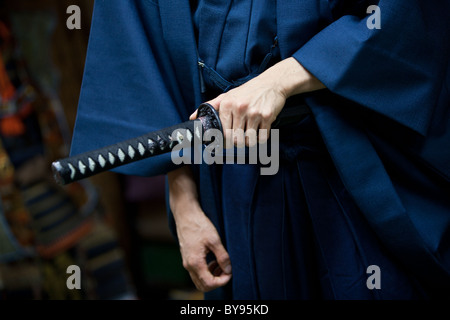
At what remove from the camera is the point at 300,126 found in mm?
812

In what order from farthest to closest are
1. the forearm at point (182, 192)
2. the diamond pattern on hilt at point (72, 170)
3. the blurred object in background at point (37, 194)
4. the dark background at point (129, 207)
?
the dark background at point (129, 207) → the blurred object in background at point (37, 194) → the forearm at point (182, 192) → the diamond pattern on hilt at point (72, 170)

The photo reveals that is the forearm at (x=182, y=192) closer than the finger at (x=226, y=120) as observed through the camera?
No

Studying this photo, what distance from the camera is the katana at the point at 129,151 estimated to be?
0.64m

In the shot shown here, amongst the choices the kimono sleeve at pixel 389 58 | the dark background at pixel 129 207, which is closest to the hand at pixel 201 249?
the kimono sleeve at pixel 389 58

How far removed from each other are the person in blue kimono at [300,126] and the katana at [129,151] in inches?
1.4

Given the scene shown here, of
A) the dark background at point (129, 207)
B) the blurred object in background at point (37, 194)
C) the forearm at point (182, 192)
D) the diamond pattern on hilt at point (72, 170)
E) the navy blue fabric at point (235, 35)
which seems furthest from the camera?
the dark background at point (129, 207)

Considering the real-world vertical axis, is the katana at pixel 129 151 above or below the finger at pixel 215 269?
above

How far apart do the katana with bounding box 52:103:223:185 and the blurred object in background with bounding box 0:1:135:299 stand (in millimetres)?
896

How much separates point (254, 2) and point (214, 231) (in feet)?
1.45

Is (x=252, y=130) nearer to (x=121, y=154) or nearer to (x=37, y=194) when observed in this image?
(x=121, y=154)

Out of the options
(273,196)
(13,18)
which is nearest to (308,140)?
(273,196)

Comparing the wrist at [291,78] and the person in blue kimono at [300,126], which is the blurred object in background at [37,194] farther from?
the wrist at [291,78]

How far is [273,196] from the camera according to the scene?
85 centimetres

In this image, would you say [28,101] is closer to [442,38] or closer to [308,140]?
[308,140]
